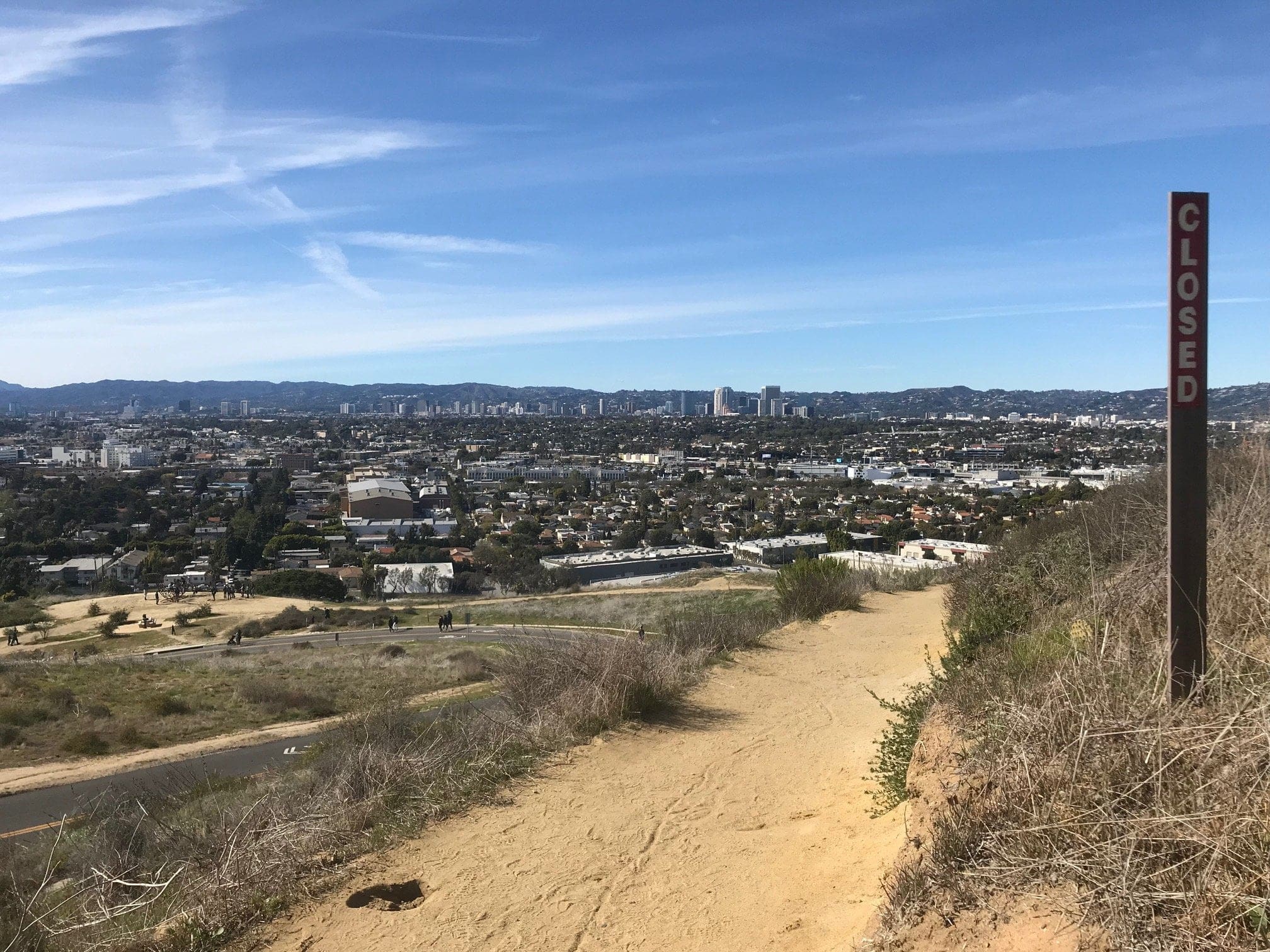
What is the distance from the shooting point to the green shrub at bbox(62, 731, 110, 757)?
13.8 meters

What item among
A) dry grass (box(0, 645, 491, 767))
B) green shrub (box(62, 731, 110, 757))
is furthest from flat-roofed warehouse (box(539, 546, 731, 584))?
green shrub (box(62, 731, 110, 757))

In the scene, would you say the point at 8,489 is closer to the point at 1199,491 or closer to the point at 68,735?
the point at 68,735

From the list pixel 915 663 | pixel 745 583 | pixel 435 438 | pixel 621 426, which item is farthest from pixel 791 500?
pixel 621 426

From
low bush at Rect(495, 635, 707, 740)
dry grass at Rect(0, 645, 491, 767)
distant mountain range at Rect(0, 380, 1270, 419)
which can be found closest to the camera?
low bush at Rect(495, 635, 707, 740)

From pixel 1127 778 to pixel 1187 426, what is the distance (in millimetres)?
1598

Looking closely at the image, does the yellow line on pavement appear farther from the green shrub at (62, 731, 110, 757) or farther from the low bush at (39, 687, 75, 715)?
the low bush at (39, 687, 75, 715)

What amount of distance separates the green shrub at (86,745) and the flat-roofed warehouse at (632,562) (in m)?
24.3

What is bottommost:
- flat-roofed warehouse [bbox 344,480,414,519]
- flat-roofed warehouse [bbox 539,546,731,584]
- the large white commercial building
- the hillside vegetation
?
flat-roofed warehouse [bbox 539,546,731,584]

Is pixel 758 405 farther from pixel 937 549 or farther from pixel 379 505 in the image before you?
pixel 937 549

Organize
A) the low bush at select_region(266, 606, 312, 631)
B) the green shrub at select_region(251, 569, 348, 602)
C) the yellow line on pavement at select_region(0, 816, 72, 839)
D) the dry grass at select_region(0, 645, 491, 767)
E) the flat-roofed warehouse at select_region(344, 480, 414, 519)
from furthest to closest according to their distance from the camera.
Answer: the flat-roofed warehouse at select_region(344, 480, 414, 519)
the green shrub at select_region(251, 569, 348, 602)
the low bush at select_region(266, 606, 312, 631)
the dry grass at select_region(0, 645, 491, 767)
the yellow line on pavement at select_region(0, 816, 72, 839)

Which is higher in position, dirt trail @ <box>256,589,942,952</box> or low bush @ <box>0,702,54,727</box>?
dirt trail @ <box>256,589,942,952</box>

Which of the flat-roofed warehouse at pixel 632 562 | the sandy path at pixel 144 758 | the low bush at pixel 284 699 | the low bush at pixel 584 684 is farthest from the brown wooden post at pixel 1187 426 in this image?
the flat-roofed warehouse at pixel 632 562

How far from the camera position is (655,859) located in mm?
5441

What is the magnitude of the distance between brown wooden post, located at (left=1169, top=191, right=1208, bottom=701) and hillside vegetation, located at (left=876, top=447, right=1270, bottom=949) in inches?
5.2
